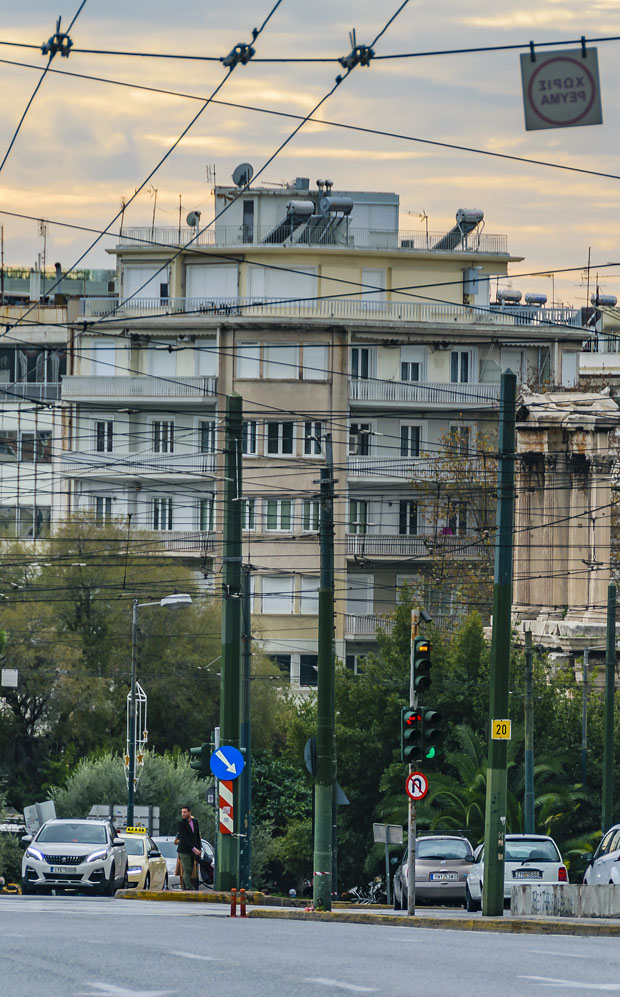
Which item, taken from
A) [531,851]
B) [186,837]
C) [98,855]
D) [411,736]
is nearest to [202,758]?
[186,837]

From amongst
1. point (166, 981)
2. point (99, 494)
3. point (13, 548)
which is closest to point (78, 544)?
point (13, 548)

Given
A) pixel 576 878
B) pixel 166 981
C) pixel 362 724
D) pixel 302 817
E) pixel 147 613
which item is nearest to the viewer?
pixel 166 981

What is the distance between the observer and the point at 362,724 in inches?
2061

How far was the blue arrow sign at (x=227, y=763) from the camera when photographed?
1015 inches

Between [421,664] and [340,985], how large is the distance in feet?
47.9

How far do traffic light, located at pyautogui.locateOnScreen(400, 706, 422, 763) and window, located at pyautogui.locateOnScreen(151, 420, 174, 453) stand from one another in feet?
164

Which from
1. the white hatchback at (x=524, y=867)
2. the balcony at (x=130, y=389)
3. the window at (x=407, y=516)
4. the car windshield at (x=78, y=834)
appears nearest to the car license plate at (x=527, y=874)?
the white hatchback at (x=524, y=867)

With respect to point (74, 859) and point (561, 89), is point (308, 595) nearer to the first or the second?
point (74, 859)

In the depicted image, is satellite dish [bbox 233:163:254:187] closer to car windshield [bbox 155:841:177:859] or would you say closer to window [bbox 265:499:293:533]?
window [bbox 265:499:293:533]

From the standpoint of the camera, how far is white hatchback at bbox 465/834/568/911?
29.2 metres

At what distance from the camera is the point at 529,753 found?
46.4 metres

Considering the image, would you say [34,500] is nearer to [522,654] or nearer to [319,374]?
[319,374]

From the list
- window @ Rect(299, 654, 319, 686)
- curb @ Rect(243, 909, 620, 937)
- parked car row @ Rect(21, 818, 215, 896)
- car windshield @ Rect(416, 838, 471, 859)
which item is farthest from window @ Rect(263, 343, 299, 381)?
curb @ Rect(243, 909, 620, 937)

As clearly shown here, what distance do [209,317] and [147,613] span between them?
1320 centimetres
